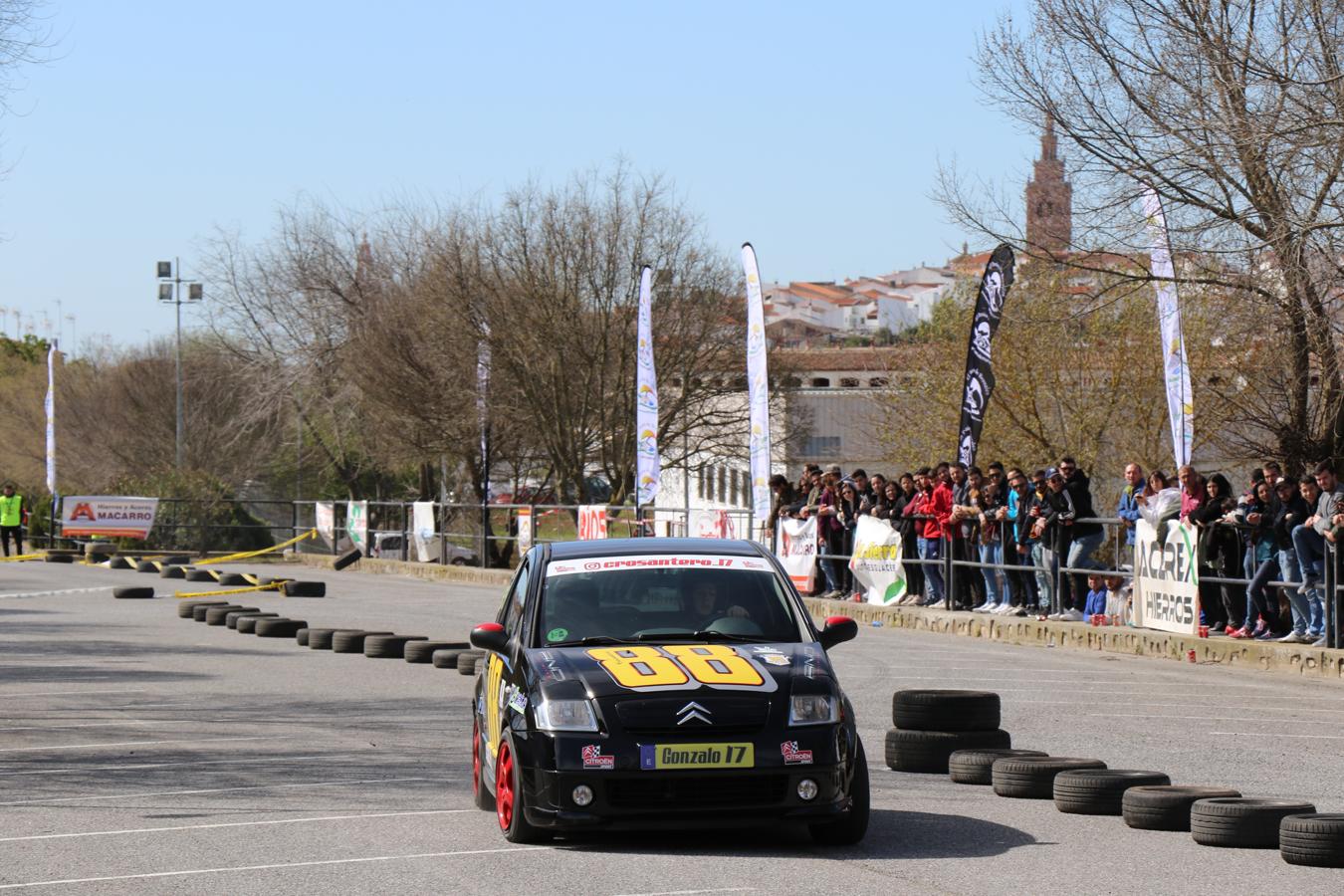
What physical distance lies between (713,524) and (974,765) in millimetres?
20960

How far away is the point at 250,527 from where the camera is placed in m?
47.6

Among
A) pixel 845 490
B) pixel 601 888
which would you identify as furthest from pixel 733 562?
pixel 845 490

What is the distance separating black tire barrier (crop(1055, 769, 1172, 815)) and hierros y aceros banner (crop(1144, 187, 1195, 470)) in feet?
40.9

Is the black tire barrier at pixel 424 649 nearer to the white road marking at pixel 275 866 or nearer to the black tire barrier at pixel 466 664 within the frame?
the black tire barrier at pixel 466 664

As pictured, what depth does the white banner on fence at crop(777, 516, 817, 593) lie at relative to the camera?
27406 millimetres

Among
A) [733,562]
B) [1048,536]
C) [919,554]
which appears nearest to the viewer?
[733,562]

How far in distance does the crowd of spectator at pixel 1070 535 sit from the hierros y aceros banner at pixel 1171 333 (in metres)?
0.95

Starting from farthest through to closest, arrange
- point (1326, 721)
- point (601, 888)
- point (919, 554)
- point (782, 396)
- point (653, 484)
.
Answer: point (782, 396) → point (653, 484) → point (919, 554) → point (1326, 721) → point (601, 888)

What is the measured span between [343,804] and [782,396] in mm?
42702

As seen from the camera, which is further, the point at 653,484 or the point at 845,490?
the point at 653,484

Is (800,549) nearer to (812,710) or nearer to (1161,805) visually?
(1161,805)

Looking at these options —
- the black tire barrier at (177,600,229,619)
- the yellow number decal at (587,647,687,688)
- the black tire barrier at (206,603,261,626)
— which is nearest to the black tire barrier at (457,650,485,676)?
the black tire barrier at (206,603,261,626)

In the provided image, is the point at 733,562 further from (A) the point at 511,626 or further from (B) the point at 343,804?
→ (B) the point at 343,804

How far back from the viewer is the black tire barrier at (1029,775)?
31.8ft
